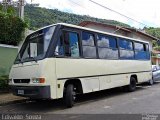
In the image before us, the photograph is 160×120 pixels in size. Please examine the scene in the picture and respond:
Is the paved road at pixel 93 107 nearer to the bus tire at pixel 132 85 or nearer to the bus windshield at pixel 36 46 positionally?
the bus windshield at pixel 36 46

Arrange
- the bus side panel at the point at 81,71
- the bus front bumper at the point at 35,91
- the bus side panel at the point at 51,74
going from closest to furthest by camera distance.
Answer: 1. the bus front bumper at the point at 35,91
2. the bus side panel at the point at 51,74
3. the bus side panel at the point at 81,71

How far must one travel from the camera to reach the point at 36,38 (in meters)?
10.5

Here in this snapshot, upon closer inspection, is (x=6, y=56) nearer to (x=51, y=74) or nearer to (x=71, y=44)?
(x=71, y=44)

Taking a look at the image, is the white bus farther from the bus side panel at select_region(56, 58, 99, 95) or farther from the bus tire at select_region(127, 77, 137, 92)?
the bus tire at select_region(127, 77, 137, 92)

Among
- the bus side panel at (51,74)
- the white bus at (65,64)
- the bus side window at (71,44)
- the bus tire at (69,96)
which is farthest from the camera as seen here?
the bus side window at (71,44)

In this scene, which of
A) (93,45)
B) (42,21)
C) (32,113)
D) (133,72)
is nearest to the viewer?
(32,113)

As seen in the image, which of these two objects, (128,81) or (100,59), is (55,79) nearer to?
(100,59)

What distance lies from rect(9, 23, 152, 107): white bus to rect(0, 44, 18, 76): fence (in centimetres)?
384

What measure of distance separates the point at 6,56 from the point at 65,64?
587 centimetres

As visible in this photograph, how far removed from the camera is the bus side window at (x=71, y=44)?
32.8 ft

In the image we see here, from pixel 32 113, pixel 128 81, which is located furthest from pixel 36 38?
pixel 128 81

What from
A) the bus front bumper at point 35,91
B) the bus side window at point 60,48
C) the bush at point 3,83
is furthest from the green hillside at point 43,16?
the bus front bumper at point 35,91

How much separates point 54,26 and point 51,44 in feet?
2.42

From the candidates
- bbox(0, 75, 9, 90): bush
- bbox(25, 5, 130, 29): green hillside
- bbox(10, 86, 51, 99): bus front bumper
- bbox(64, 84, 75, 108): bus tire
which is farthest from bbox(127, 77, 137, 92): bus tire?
bbox(25, 5, 130, 29): green hillside
